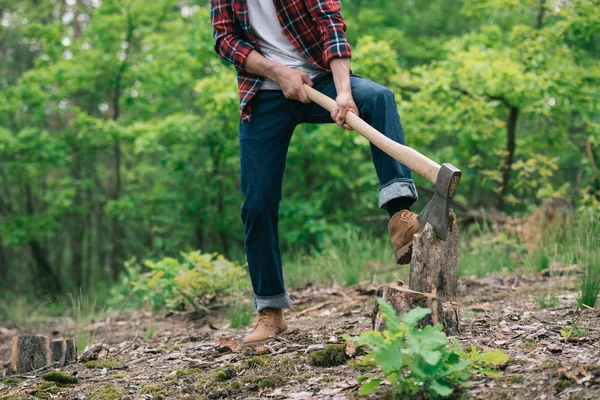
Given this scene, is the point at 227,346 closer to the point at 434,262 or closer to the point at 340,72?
the point at 434,262

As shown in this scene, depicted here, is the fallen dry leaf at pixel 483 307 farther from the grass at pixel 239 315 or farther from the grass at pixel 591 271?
the grass at pixel 239 315

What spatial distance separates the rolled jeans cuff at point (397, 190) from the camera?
2.57 meters

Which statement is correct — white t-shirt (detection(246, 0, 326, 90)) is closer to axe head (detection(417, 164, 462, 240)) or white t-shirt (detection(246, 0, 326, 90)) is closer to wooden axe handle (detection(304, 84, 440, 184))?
wooden axe handle (detection(304, 84, 440, 184))

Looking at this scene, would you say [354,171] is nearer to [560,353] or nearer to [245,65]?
[245,65]

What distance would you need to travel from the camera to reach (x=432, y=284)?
2514 mm

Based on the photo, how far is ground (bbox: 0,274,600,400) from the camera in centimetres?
195

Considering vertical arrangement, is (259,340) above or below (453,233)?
below

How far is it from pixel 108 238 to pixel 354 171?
8.26m

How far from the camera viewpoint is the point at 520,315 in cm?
302

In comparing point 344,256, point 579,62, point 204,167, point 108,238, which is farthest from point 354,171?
point 108,238

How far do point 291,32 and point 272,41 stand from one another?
5.2 inches

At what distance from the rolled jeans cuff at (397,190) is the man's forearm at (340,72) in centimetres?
49

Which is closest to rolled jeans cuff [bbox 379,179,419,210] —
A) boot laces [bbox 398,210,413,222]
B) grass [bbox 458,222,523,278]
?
boot laces [bbox 398,210,413,222]

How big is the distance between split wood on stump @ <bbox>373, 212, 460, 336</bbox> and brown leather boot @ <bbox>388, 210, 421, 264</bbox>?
0.26 ft
